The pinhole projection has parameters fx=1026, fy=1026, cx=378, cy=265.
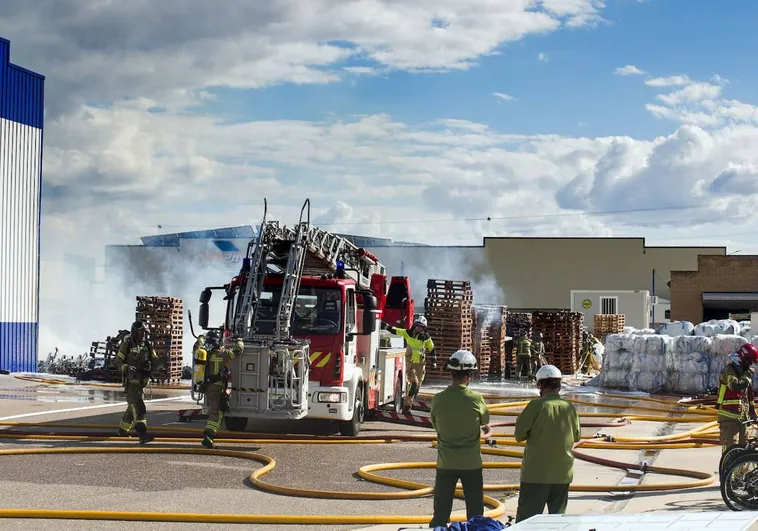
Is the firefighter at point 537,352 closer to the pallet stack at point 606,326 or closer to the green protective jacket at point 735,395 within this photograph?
the pallet stack at point 606,326

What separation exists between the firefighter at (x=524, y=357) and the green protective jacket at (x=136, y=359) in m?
17.7

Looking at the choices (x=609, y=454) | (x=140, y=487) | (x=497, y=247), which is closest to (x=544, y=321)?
(x=609, y=454)

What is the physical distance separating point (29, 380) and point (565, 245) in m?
51.5

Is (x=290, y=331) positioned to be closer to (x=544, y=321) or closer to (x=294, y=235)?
(x=294, y=235)

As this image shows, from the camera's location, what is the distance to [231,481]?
11188 mm

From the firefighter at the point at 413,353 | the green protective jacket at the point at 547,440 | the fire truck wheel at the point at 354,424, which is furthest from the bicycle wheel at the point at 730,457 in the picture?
the firefighter at the point at 413,353

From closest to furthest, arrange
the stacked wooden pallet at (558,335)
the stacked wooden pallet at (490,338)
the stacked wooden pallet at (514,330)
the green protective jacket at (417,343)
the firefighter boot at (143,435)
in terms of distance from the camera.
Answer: the firefighter boot at (143,435), the green protective jacket at (417,343), the stacked wooden pallet at (490,338), the stacked wooden pallet at (514,330), the stacked wooden pallet at (558,335)

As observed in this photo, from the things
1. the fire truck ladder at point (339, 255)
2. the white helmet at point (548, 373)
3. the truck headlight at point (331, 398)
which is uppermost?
the fire truck ladder at point (339, 255)

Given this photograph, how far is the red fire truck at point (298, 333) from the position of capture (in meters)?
14.0

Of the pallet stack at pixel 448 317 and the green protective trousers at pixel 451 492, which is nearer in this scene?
the green protective trousers at pixel 451 492

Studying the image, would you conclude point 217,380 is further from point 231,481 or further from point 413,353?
point 413,353

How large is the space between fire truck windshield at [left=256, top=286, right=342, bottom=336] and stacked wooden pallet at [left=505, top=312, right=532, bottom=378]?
17.8 m

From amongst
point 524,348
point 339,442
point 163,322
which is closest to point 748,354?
point 339,442

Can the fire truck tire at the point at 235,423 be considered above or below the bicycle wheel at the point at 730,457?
below
